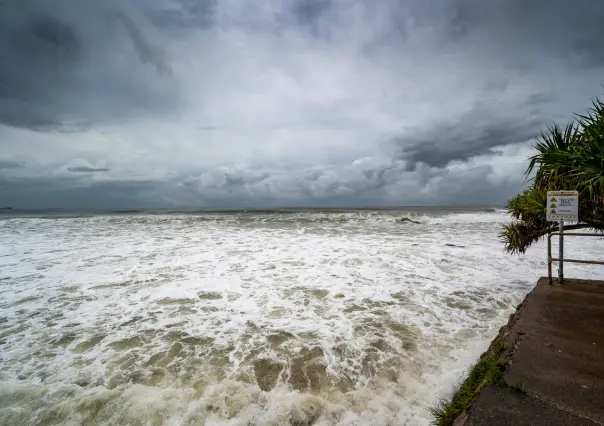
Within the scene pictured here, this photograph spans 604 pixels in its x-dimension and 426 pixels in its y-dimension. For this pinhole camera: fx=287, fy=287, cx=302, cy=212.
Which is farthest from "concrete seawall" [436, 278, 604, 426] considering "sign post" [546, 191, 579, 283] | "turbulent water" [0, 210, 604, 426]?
"sign post" [546, 191, 579, 283]

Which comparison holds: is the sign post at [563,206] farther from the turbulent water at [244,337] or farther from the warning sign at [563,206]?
the turbulent water at [244,337]

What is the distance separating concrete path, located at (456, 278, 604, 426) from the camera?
8.30ft

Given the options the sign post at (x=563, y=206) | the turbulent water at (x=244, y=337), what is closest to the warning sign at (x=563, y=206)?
the sign post at (x=563, y=206)

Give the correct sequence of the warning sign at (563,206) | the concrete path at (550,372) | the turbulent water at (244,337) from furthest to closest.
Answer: the warning sign at (563,206)
the turbulent water at (244,337)
the concrete path at (550,372)

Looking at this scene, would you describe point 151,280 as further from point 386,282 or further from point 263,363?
point 386,282

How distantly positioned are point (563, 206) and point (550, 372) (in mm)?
3901

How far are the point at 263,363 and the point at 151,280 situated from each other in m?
6.04

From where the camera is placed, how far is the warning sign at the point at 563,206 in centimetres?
543

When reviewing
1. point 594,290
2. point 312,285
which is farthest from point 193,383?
point 594,290

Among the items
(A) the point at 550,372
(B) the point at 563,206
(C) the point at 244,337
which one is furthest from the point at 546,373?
(C) the point at 244,337

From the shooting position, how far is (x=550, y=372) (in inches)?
123

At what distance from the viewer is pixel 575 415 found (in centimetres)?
250

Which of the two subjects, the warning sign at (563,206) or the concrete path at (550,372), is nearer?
the concrete path at (550,372)

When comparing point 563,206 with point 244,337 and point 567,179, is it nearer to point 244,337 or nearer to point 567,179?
point 567,179
